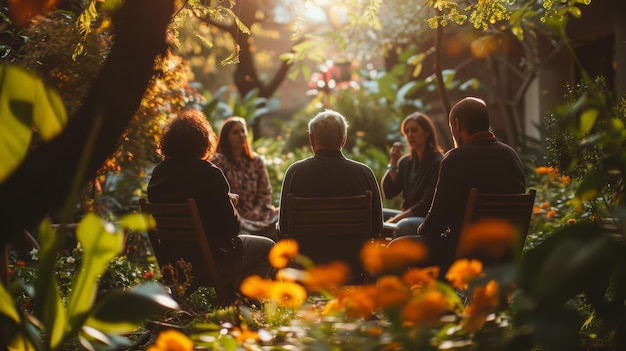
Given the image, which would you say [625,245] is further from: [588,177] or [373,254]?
[373,254]

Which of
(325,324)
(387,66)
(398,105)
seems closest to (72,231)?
(325,324)

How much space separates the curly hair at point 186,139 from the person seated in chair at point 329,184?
0.58 meters

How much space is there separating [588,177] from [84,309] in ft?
5.99

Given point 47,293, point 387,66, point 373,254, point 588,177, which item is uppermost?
point 387,66

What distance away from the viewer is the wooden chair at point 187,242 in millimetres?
4898

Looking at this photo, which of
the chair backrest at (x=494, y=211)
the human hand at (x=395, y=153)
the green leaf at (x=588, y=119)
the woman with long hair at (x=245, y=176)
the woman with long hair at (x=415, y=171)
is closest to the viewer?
the green leaf at (x=588, y=119)

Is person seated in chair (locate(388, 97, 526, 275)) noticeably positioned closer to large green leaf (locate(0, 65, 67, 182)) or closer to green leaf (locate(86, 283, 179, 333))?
green leaf (locate(86, 283, 179, 333))

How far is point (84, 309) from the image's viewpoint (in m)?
2.83

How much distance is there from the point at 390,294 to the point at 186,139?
3085mm

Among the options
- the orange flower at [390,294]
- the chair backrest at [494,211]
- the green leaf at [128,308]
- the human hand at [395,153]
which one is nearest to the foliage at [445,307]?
the orange flower at [390,294]

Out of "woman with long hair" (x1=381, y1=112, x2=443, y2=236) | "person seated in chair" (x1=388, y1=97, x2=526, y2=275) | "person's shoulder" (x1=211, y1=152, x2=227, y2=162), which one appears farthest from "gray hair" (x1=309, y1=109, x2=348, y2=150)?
"person's shoulder" (x1=211, y1=152, x2=227, y2=162)

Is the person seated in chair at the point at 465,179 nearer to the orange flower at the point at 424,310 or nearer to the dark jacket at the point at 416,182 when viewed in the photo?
the dark jacket at the point at 416,182

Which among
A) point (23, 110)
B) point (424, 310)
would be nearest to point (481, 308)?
point (424, 310)

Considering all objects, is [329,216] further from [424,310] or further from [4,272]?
[424,310]
